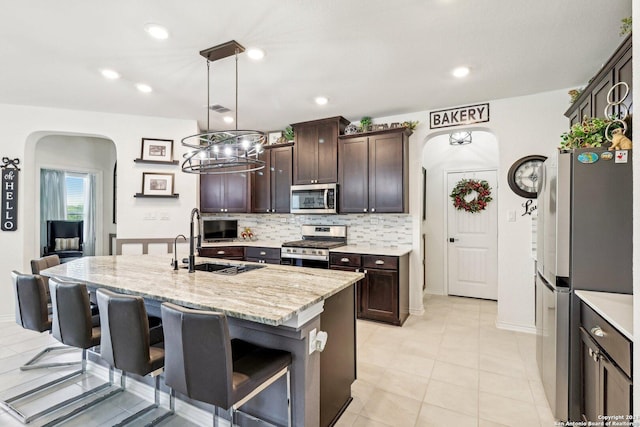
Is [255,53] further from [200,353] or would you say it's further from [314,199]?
[200,353]

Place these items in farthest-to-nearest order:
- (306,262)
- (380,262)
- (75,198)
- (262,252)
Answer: (75,198) → (262,252) → (306,262) → (380,262)

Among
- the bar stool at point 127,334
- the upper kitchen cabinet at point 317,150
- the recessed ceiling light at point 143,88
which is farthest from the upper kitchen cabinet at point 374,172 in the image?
the bar stool at point 127,334

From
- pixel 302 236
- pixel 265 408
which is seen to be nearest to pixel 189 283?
pixel 265 408

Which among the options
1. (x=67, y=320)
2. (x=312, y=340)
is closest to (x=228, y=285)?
(x=312, y=340)

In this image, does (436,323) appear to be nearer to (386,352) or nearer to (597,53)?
(386,352)

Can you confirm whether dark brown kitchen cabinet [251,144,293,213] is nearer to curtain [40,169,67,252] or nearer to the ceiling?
the ceiling

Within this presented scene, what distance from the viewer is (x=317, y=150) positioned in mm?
4285

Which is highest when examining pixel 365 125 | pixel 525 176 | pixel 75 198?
pixel 365 125

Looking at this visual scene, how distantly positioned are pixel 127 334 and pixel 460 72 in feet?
10.6

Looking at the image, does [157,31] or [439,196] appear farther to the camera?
[439,196]

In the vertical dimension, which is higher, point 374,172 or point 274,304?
point 374,172

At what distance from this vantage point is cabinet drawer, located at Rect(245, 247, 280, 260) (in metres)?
4.32

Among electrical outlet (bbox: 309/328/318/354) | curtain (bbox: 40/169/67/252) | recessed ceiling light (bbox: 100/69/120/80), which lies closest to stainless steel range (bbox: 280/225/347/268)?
electrical outlet (bbox: 309/328/318/354)

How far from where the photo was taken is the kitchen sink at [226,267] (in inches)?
97.2
